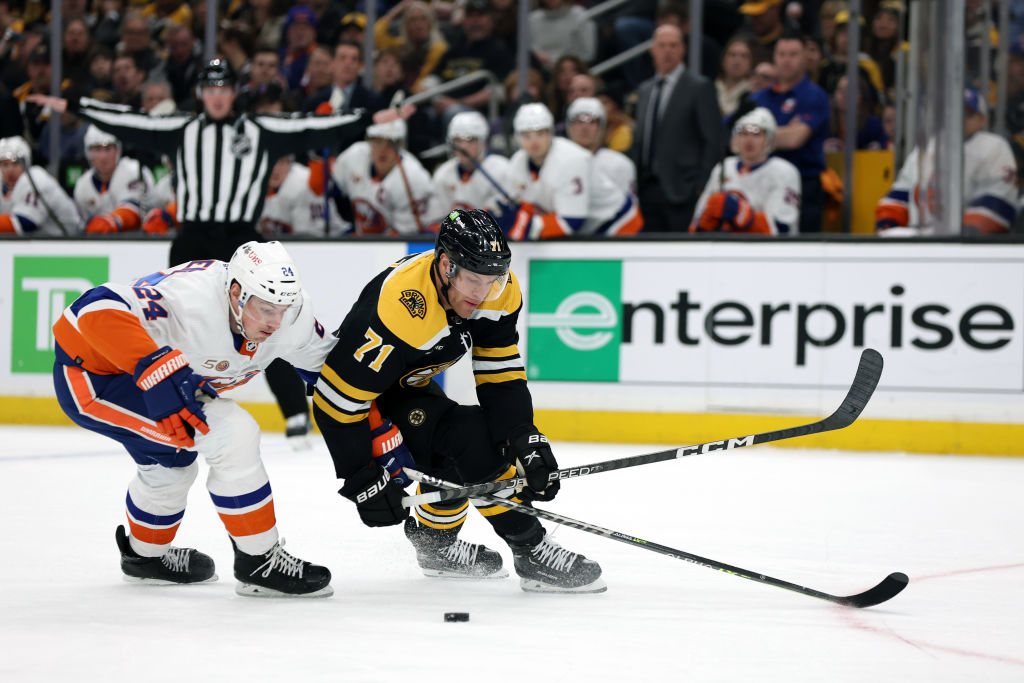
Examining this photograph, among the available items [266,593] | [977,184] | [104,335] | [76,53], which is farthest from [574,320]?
[76,53]

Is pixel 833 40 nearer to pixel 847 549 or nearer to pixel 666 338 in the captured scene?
pixel 666 338

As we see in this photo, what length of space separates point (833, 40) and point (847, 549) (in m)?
4.22

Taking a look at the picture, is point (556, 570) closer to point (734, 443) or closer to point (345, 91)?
point (734, 443)

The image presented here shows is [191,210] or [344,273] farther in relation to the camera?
[344,273]

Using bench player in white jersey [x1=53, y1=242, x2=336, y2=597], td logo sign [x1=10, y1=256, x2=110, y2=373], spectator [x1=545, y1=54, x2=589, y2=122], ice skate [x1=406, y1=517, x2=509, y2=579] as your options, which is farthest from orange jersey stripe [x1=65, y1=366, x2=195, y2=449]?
spectator [x1=545, y1=54, x2=589, y2=122]

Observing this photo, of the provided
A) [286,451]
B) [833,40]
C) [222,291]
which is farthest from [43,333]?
[833,40]

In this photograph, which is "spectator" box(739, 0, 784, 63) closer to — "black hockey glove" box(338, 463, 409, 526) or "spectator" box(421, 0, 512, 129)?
"spectator" box(421, 0, 512, 129)

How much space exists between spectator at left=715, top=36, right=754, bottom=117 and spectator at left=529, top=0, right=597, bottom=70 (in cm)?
98

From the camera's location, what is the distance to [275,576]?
284 centimetres

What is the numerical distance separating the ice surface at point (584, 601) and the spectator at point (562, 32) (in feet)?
12.2

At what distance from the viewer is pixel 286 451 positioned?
554cm

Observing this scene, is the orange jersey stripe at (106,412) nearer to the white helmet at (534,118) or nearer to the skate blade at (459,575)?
the skate blade at (459,575)

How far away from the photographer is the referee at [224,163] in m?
5.46

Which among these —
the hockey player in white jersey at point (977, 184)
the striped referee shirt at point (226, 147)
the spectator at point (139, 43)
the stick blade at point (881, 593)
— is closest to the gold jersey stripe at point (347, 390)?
the stick blade at point (881, 593)
